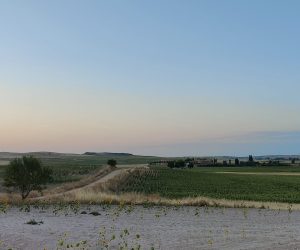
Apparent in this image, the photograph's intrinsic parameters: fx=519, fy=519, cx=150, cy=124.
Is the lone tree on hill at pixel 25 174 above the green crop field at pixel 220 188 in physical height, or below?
above

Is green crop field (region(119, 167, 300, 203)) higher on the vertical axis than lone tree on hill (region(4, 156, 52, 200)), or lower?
lower

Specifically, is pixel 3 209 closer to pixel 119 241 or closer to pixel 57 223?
pixel 57 223

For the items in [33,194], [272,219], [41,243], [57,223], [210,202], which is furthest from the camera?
[33,194]

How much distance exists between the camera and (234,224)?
18.7 m

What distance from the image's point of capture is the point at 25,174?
42.8m

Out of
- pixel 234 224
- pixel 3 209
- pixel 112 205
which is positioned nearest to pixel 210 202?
pixel 112 205

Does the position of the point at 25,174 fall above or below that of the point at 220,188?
above

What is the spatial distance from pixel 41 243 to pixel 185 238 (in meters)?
4.01

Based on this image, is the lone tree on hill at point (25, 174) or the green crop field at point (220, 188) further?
the green crop field at point (220, 188)

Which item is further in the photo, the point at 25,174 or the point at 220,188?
the point at 220,188

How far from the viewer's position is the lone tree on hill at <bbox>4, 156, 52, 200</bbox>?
42.7 m

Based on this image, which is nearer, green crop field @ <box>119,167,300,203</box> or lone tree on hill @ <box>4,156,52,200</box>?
lone tree on hill @ <box>4,156,52,200</box>

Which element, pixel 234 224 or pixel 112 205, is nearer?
pixel 234 224

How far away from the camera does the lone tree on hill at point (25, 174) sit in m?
42.7
